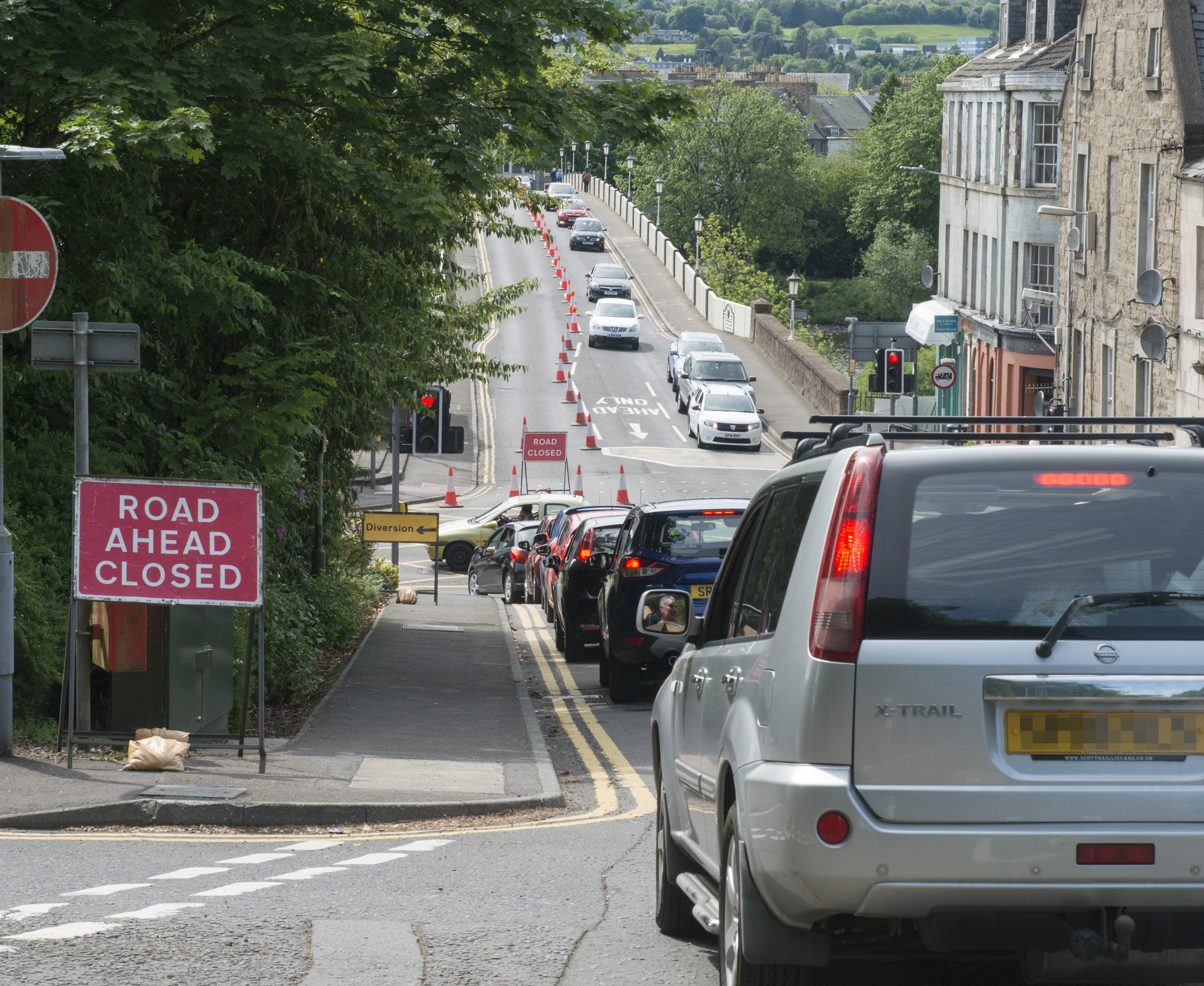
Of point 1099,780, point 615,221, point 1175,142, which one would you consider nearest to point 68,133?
point 1099,780

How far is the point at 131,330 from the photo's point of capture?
10383 millimetres

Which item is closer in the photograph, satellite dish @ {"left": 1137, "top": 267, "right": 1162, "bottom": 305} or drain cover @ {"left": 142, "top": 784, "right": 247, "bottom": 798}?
drain cover @ {"left": 142, "top": 784, "right": 247, "bottom": 798}

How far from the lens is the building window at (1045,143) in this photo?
49125 mm

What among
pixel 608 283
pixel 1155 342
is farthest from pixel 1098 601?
pixel 608 283

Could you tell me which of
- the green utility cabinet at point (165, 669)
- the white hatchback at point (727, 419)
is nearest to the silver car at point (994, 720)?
the green utility cabinet at point (165, 669)

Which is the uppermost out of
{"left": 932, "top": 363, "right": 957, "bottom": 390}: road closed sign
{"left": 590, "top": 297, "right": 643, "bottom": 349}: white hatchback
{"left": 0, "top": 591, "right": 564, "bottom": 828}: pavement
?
{"left": 590, "top": 297, "right": 643, "bottom": 349}: white hatchback

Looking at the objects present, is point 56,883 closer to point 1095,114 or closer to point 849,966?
point 849,966

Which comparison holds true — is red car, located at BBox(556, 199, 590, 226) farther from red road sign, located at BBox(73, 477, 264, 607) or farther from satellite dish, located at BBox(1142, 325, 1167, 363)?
red road sign, located at BBox(73, 477, 264, 607)

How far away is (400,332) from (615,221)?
9683 cm

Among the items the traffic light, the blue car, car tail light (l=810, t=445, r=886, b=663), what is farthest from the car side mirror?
the traffic light

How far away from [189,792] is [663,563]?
6.11m

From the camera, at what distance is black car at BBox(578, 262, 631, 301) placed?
256 feet

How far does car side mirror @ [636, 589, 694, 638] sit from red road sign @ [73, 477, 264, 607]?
14.2 feet

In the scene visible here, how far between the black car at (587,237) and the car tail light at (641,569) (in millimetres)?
83590
